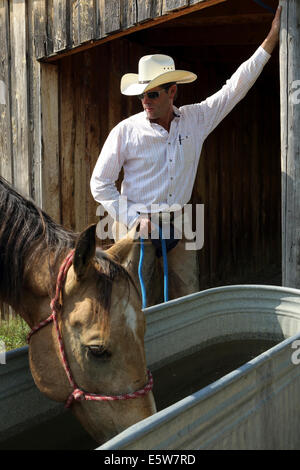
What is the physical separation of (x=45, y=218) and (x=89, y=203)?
2600 mm

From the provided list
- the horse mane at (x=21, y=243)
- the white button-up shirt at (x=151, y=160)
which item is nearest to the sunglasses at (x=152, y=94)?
the white button-up shirt at (x=151, y=160)

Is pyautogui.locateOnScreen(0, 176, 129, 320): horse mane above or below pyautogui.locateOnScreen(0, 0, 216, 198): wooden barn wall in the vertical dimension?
below

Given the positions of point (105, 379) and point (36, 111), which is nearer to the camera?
point (105, 379)

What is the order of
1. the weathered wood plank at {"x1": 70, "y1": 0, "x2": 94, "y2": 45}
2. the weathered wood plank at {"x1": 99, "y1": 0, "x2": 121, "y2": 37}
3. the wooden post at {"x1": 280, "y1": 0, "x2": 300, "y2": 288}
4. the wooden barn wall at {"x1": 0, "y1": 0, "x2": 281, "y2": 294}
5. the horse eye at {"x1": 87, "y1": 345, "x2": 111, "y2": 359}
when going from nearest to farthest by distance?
the horse eye at {"x1": 87, "y1": 345, "x2": 111, "y2": 359}
the wooden post at {"x1": 280, "y1": 0, "x2": 300, "y2": 288}
the weathered wood plank at {"x1": 99, "y1": 0, "x2": 121, "y2": 37}
the weathered wood plank at {"x1": 70, "y1": 0, "x2": 94, "y2": 45}
the wooden barn wall at {"x1": 0, "y1": 0, "x2": 281, "y2": 294}

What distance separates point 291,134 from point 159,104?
2.77 feet

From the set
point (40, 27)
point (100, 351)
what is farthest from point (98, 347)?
point (40, 27)

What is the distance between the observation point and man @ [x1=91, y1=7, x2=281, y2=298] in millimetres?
3209

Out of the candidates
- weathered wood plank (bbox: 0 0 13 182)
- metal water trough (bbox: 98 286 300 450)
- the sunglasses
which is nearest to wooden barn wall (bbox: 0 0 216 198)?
weathered wood plank (bbox: 0 0 13 182)

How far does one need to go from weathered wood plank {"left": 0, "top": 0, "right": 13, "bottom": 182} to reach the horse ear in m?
2.97

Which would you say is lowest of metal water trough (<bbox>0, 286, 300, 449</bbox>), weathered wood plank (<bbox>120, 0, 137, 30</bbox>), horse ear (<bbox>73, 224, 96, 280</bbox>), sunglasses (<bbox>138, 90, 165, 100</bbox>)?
metal water trough (<bbox>0, 286, 300, 449</bbox>)

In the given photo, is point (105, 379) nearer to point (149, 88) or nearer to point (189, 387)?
point (189, 387)

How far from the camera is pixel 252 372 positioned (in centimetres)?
163

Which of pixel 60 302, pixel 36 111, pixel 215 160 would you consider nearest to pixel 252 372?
pixel 60 302

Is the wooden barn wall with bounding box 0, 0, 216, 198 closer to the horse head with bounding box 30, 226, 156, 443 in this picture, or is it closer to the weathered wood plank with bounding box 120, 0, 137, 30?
the weathered wood plank with bounding box 120, 0, 137, 30
